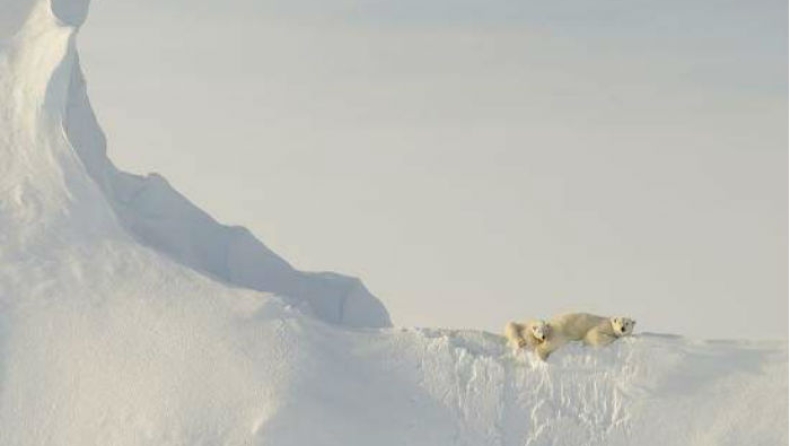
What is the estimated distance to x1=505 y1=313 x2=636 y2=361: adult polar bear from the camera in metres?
11.3

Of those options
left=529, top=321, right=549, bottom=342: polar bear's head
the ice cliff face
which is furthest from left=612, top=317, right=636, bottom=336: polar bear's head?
the ice cliff face

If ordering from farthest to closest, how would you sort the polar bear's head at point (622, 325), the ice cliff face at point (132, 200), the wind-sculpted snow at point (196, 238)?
the wind-sculpted snow at point (196, 238)
the ice cliff face at point (132, 200)
the polar bear's head at point (622, 325)

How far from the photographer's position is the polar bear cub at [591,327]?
11.3 m

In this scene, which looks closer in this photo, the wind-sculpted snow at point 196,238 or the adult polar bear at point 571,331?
the adult polar bear at point 571,331

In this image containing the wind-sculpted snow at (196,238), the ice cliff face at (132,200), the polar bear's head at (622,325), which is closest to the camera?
the polar bear's head at (622,325)

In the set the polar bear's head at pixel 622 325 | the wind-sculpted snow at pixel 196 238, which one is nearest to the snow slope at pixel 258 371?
the polar bear's head at pixel 622 325

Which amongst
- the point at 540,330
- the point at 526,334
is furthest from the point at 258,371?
the point at 540,330

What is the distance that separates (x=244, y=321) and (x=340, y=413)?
1.09m

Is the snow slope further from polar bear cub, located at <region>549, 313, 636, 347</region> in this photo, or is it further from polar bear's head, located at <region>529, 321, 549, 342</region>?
polar bear's head, located at <region>529, 321, 549, 342</region>

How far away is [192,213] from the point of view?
14422 millimetres

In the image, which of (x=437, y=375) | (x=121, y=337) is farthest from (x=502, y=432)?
(x=121, y=337)

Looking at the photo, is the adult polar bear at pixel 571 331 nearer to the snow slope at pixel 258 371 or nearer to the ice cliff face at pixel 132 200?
the snow slope at pixel 258 371

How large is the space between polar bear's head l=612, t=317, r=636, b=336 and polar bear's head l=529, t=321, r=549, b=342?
0.52m

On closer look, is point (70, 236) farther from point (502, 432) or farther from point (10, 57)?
point (502, 432)
